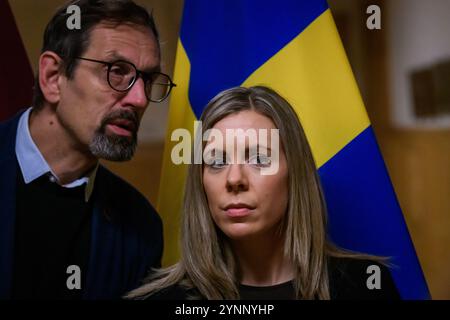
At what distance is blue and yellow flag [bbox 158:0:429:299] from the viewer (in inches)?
51.9

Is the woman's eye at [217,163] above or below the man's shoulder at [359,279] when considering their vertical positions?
above

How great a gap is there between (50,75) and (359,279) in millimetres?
725

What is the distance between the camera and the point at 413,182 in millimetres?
1496

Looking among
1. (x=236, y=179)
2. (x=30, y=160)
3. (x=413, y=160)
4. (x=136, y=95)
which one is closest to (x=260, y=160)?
(x=236, y=179)

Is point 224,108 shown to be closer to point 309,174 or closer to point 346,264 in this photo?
point 309,174

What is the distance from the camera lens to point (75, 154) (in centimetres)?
122

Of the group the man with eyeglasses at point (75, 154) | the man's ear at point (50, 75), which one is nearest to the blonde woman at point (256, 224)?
the man with eyeglasses at point (75, 154)

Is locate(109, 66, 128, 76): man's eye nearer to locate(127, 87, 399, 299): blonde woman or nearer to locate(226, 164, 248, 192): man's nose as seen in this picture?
locate(127, 87, 399, 299): blonde woman

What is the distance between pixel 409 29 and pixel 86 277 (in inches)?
37.6

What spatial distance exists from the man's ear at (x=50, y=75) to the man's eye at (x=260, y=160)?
1.33 feet

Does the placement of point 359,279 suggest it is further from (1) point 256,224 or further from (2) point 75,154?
(2) point 75,154

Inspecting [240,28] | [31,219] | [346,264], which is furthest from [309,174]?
[31,219]

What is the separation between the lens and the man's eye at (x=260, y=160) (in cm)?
112

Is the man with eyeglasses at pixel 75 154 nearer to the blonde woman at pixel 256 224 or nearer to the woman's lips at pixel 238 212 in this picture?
the blonde woman at pixel 256 224
